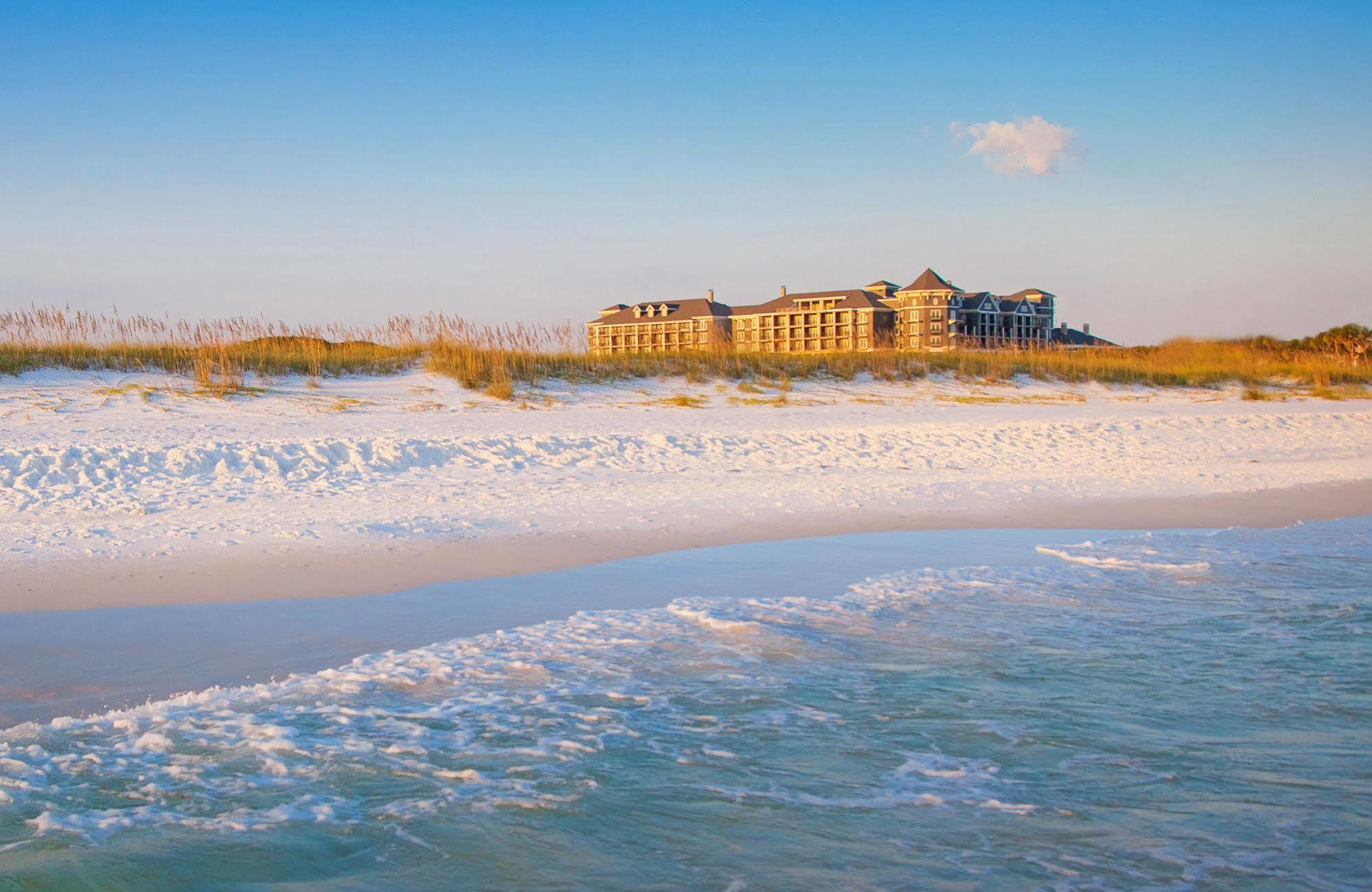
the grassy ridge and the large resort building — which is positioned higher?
the large resort building

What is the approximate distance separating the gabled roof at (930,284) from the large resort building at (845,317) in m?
0.04

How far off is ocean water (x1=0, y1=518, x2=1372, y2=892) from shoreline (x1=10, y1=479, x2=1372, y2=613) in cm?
129

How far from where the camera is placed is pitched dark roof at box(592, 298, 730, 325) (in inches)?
2687

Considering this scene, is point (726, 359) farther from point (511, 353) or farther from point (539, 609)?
point (539, 609)

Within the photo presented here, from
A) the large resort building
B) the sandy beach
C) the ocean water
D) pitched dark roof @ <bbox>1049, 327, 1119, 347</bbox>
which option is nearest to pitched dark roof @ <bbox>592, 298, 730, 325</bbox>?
the large resort building

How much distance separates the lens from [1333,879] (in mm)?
2191

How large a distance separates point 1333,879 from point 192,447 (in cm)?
794

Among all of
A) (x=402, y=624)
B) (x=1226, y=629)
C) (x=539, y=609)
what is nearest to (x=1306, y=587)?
(x=1226, y=629)

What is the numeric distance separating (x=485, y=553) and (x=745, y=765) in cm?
322

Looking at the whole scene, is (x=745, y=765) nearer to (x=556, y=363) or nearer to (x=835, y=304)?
(x=556, y=363)

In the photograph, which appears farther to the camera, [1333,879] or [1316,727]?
[1316,727]

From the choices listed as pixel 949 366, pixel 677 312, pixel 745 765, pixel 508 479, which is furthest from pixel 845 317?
pixel 745 765

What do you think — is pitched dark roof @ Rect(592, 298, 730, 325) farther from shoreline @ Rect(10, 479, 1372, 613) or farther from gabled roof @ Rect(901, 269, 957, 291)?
shoreline @ Rect(10, 479, 1372, 613)

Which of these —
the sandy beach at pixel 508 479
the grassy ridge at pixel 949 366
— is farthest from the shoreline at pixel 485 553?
the grassy ridge at pixel 949 366
